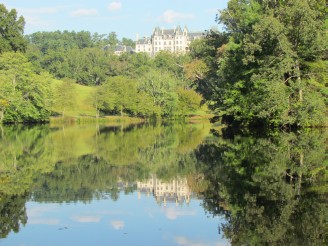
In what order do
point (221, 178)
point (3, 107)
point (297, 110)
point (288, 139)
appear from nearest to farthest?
1. point (221, 178)
2. point (288, 139)
3. point (297, 110)
4. point (3, 107)

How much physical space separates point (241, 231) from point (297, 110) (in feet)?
86.5

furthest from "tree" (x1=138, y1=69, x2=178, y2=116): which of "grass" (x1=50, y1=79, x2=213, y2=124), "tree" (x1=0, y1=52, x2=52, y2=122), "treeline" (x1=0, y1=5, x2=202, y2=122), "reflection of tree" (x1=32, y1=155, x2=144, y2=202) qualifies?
"reflection of tree" (x1=32, y1=155, x2=144, y2=202)

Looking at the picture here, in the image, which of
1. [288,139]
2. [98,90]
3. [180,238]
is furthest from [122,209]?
[98,90]

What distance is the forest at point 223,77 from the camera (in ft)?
116

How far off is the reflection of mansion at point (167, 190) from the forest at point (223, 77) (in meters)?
18.6

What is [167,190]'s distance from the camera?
608 inches

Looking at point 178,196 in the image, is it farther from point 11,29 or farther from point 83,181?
point 11,29

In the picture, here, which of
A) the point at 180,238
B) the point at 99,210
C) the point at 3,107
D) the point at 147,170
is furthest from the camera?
the point at 3,107

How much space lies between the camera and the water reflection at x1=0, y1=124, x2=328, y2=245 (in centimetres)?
1043

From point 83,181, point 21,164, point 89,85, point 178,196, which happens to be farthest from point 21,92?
point 178,196

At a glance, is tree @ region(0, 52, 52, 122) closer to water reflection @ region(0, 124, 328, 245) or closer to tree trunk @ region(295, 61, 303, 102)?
tree trunk @ region(295, 61, 303, 102)

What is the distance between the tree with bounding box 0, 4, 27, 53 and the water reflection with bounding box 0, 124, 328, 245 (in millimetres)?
64944

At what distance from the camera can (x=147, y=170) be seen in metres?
20.5

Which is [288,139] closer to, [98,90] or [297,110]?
[297,110]
